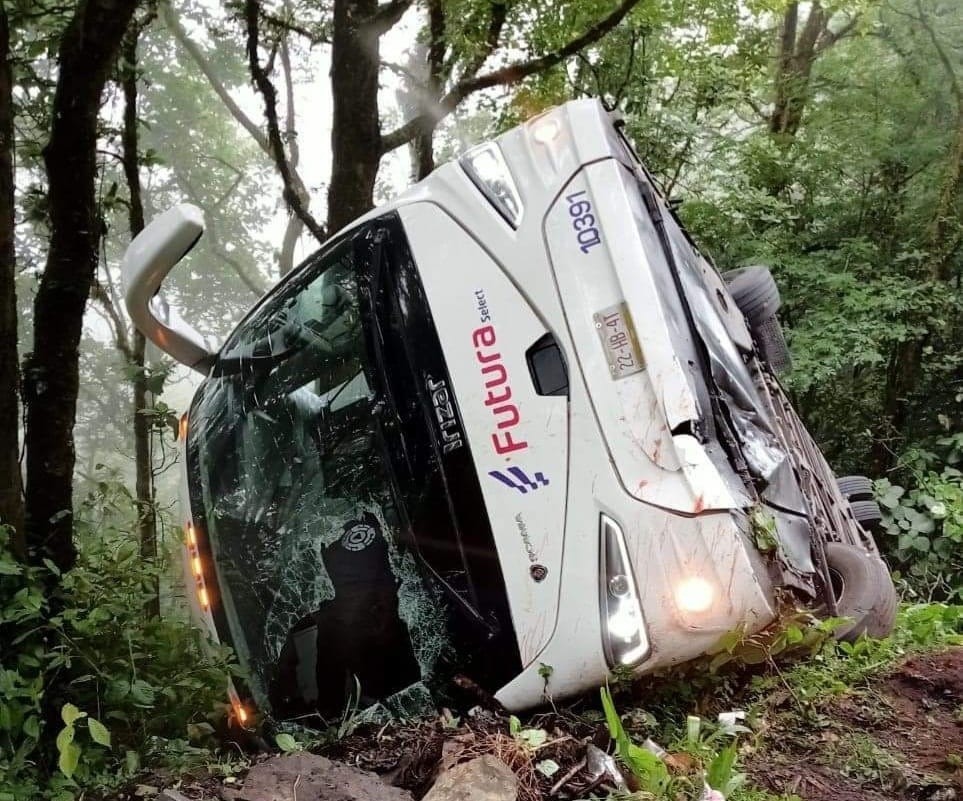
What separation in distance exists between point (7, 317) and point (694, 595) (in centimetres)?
214

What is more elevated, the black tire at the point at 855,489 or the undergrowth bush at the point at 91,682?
the undergrowth bush at the point at 91,682

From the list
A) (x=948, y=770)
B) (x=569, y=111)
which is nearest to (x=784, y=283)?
(x=569, y=111)

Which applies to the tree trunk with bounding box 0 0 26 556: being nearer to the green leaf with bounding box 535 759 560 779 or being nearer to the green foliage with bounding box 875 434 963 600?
the green leaf with bounding box 535 759 560 779

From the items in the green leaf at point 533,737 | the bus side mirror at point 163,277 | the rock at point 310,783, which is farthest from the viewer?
the bus side mirror at point 163,277

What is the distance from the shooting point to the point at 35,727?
76.0 inches

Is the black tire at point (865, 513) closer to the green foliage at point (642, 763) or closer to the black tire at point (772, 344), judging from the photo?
the black tire at point (772, 344)

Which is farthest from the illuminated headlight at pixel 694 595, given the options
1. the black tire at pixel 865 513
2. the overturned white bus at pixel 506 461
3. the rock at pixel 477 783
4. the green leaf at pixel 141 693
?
the black tire at pixel 865 513

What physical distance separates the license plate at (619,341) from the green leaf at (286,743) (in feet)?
4.81

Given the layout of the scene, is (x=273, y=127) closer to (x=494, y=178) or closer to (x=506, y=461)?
(x=494, y=178)

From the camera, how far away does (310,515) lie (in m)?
2.53

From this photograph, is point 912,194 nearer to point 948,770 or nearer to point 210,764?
point 948,770

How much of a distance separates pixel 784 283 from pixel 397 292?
19.2ft

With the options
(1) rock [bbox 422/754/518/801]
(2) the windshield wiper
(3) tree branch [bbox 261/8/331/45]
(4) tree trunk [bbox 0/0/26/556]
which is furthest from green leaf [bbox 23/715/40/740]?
(3) tree branch [bbox 261/8/331/45]

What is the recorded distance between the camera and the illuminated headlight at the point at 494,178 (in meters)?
2.44
